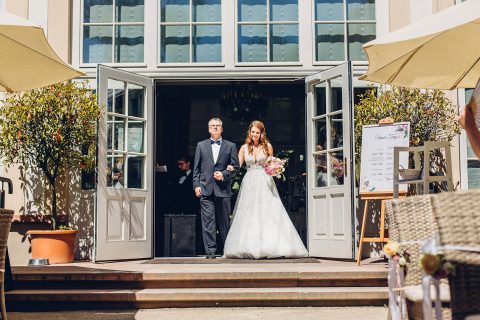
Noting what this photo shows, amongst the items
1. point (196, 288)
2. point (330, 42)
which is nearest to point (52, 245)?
point (196, 288)

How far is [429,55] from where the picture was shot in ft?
17.2

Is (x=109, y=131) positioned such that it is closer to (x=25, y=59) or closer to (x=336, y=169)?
(x=25, y=59)

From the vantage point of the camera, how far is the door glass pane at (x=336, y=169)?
761 centimetres

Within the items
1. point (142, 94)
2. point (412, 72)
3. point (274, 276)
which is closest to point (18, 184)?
point (142, 94)

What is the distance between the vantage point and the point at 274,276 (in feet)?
19.2

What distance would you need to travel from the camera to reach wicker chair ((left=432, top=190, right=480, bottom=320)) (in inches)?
86.2

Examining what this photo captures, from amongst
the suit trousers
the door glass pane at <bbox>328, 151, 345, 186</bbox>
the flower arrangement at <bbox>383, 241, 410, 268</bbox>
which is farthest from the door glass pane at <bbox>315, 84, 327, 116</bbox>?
the flower arrangement at <bbox>383, 241, 410, 268</bbox>

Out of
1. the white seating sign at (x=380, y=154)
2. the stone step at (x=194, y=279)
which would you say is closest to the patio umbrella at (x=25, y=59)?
the stone step at (x=194, y=279)

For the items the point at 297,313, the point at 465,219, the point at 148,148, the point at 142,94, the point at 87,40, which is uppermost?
the point at 87,40

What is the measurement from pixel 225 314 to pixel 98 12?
4.31 meters

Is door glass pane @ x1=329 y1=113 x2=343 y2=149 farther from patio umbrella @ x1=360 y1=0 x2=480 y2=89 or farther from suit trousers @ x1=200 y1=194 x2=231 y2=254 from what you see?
patio umbrella @ x1=360 y1=0 x2=480 y2=89

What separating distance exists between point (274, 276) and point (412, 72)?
1908 mm

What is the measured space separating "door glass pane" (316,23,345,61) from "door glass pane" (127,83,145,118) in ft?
6.53

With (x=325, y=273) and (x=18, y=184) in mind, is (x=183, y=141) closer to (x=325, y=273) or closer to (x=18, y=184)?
(x=18, y=184)
